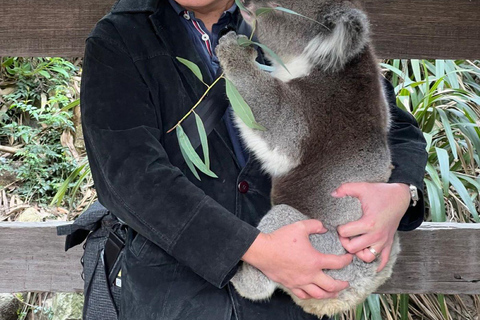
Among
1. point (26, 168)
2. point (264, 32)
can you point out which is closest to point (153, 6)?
point (264, 32)

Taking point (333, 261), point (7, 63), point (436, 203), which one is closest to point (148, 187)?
point (333, 261)

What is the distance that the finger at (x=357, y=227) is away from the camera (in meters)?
1.56

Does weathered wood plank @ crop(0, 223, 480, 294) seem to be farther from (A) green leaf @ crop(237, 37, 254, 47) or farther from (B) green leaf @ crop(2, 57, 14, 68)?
(B) green leaf @ crop(2, 57, 14, 68)

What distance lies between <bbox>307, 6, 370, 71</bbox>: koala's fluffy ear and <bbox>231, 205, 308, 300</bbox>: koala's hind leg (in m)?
0.47

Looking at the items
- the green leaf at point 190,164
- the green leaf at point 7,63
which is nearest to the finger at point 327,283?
the green leaf at point 190,164

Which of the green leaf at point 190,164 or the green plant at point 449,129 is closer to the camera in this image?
the green leaf at point 190,164

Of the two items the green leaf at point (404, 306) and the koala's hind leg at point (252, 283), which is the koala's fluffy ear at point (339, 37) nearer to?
the koala's hind leg at point (252, 283)

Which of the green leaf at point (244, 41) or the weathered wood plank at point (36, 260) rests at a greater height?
the green leaf at point (244, 41)

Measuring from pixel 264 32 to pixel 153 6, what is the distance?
1.50 feet

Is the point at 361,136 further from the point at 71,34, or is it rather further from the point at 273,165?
the point at 71,34

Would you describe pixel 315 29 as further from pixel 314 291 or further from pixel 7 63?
pixel 7 63

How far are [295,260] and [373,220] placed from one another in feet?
0.96

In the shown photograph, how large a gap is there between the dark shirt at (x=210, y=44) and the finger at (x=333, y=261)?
36 centimetres

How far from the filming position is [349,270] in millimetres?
1596
